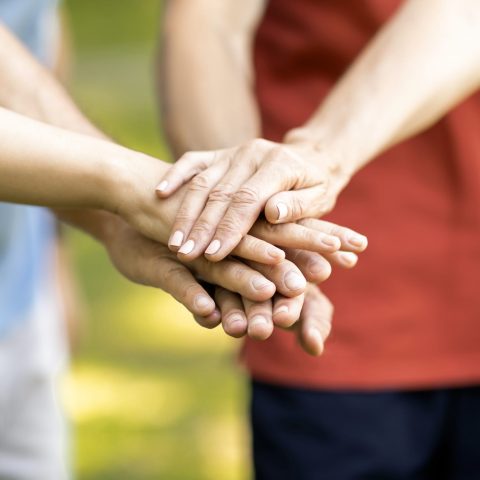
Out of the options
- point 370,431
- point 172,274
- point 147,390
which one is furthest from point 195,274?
point 147,390

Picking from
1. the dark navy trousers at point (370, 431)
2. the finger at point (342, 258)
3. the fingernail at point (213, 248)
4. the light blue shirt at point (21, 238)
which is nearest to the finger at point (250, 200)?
the fingernail at point (213, 248)

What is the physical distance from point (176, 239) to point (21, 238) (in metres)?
0.81

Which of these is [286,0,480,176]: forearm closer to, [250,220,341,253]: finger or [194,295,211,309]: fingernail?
[250,220,341,253]: finger

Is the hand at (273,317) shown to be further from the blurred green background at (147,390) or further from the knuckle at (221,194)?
the blurred green background at (147,390)

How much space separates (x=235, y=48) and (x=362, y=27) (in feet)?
0.70

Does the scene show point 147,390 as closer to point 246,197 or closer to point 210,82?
point 210,82

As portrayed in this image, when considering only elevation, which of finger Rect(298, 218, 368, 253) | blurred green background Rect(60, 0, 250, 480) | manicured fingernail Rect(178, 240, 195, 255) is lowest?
blurred green background Rect(60, 0, 250, 480)

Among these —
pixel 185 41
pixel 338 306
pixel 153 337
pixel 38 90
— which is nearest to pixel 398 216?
pixel 338 306

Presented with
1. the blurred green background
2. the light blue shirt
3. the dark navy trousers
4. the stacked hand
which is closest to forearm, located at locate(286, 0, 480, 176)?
the stacked hand

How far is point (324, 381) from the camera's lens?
1754mm

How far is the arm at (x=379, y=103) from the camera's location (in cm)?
148

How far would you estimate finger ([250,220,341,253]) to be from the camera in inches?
54.4

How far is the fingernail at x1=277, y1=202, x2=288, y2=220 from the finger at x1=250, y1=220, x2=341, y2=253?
0.02m

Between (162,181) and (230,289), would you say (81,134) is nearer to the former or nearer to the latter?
(162,181)
